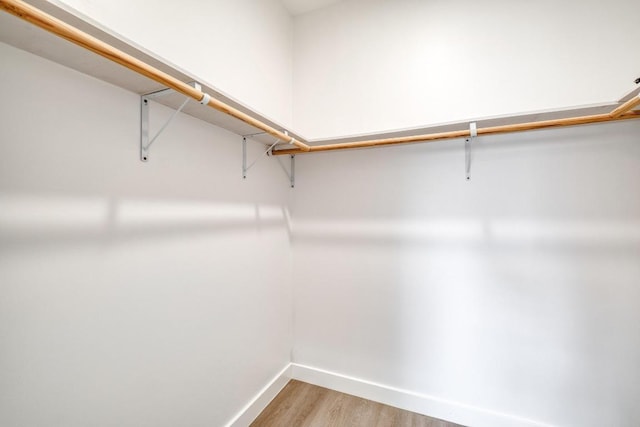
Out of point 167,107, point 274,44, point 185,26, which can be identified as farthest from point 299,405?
point 274,44

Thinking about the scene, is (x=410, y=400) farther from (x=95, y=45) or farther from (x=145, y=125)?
(x=95, y=45)

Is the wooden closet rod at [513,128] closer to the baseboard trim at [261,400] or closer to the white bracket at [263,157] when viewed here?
the white bracket at [263,157]

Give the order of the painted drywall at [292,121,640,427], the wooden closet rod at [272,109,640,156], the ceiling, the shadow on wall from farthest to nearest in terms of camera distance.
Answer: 1. the ceiling
2. the painted drywall at [292,121,640,427]
3. the wooden closet rod at [272,109,640,156]
4. the shadow on wall

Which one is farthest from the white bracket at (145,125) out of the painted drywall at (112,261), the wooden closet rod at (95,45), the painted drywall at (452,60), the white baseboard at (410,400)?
the white baseboard at (410,400)

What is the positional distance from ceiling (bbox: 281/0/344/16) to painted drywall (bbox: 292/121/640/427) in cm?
121

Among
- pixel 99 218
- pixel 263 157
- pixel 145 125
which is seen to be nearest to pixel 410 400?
pixel 263 157

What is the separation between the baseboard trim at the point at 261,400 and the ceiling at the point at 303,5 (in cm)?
282

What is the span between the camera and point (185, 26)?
1.29 metres

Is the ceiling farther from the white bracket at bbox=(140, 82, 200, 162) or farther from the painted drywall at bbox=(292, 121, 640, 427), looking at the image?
the white bracket at bbox=(140, 82, 200, 162)

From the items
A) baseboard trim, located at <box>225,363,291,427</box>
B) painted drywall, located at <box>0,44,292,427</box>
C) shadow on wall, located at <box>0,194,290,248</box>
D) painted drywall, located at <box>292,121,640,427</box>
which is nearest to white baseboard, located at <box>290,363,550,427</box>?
painted drywall, located at <box>292,121,640,427</box>

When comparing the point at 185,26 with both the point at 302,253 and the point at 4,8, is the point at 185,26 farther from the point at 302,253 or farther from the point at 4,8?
the point at 302,253

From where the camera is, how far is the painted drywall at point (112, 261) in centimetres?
77

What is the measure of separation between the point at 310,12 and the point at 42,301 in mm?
2437

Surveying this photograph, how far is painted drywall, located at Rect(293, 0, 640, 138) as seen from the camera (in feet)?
4.83
